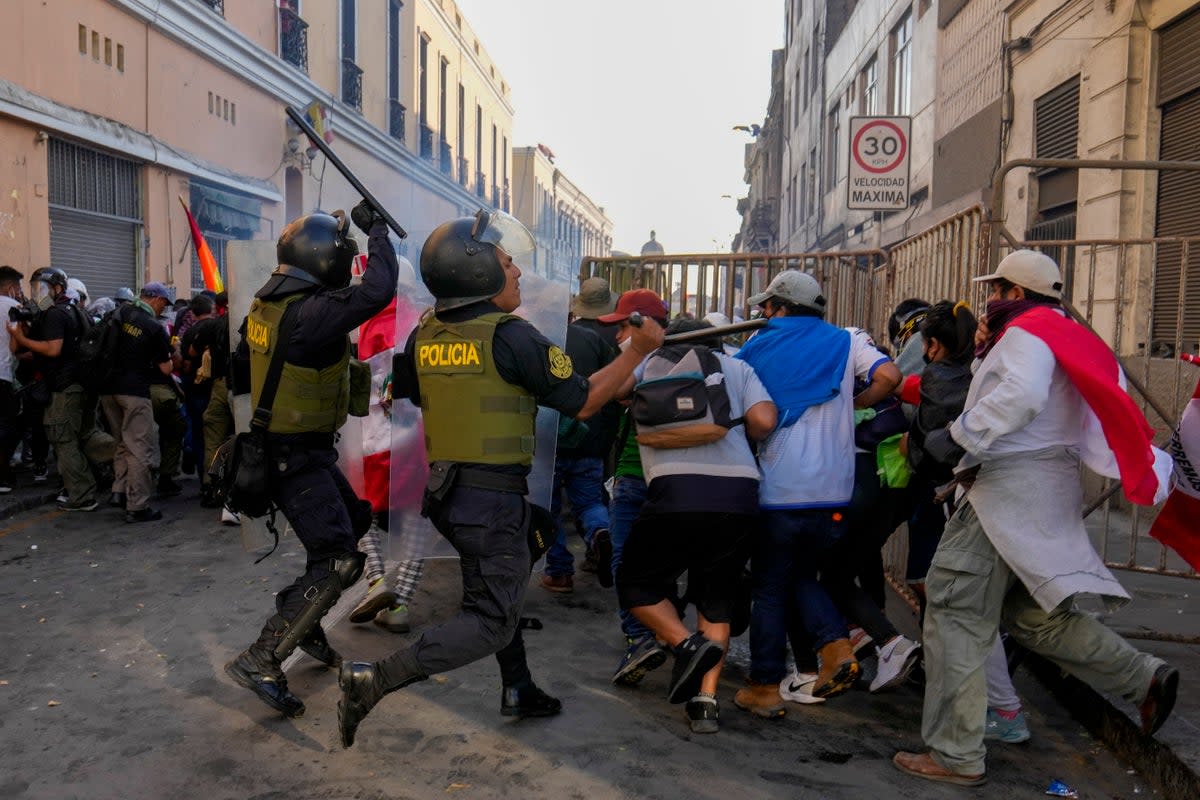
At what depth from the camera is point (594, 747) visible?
4027 mm

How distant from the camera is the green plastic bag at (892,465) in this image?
4598mm

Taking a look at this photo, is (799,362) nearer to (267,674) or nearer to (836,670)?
(836,670)

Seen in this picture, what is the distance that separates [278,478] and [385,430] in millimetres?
1517

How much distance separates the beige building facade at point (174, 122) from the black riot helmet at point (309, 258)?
1931 millimetres

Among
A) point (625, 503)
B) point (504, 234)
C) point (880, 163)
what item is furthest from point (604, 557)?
point (880, 163)

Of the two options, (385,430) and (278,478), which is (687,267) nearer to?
(385,430)

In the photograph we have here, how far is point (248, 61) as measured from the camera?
660 inches

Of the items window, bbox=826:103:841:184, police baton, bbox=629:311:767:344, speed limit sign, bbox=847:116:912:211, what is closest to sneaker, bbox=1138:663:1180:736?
police baton, bbox=629:311:767:344

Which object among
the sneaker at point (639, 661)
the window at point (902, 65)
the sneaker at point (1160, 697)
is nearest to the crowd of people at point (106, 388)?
the sneaker at point (639, 661)

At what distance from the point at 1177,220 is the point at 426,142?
2337 centimetres

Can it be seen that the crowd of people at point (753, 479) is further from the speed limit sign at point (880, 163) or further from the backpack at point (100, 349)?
the speed limit sign at point (880, 163)

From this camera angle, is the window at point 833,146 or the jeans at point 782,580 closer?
the jeans at point 782,580

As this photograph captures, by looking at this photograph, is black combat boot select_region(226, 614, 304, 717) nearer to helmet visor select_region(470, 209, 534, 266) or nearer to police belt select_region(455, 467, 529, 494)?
police belt select_region(455, 467, 529, 494)

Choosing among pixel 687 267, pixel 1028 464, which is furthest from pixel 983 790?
pixel 687 267
